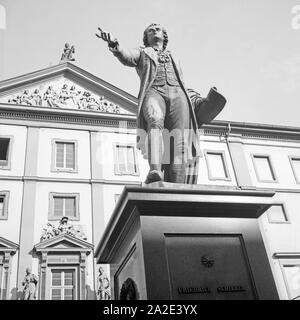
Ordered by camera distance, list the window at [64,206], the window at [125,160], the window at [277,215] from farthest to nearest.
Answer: the window at [277,215]
the window at [125,160]
the window at [64,206]

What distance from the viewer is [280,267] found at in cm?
1942

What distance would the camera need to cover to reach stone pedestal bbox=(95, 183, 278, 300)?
283 cm

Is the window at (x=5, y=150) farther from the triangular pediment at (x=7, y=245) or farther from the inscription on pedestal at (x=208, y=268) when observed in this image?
the inscription on pedestal at (x=208, y=268)

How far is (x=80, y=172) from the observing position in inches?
760

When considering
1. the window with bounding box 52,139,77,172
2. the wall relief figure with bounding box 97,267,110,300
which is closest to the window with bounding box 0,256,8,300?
the wall relief figure with bounding box 97,267,110,300

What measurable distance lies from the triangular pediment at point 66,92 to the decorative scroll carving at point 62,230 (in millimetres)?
6659

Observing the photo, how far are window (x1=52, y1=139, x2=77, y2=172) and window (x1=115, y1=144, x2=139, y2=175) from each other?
216 cm

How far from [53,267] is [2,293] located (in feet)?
7.45

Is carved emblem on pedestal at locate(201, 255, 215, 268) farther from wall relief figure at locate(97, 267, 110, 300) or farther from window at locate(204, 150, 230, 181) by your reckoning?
window at locate(204, 150, 230, 181)

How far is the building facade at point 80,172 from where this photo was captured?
1662 centimetres

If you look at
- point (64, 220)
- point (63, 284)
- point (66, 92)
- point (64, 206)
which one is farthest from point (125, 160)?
point (63, 284)

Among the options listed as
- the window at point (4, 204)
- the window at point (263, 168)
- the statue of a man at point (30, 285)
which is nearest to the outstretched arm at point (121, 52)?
the statue of a man at point (30, 285)
